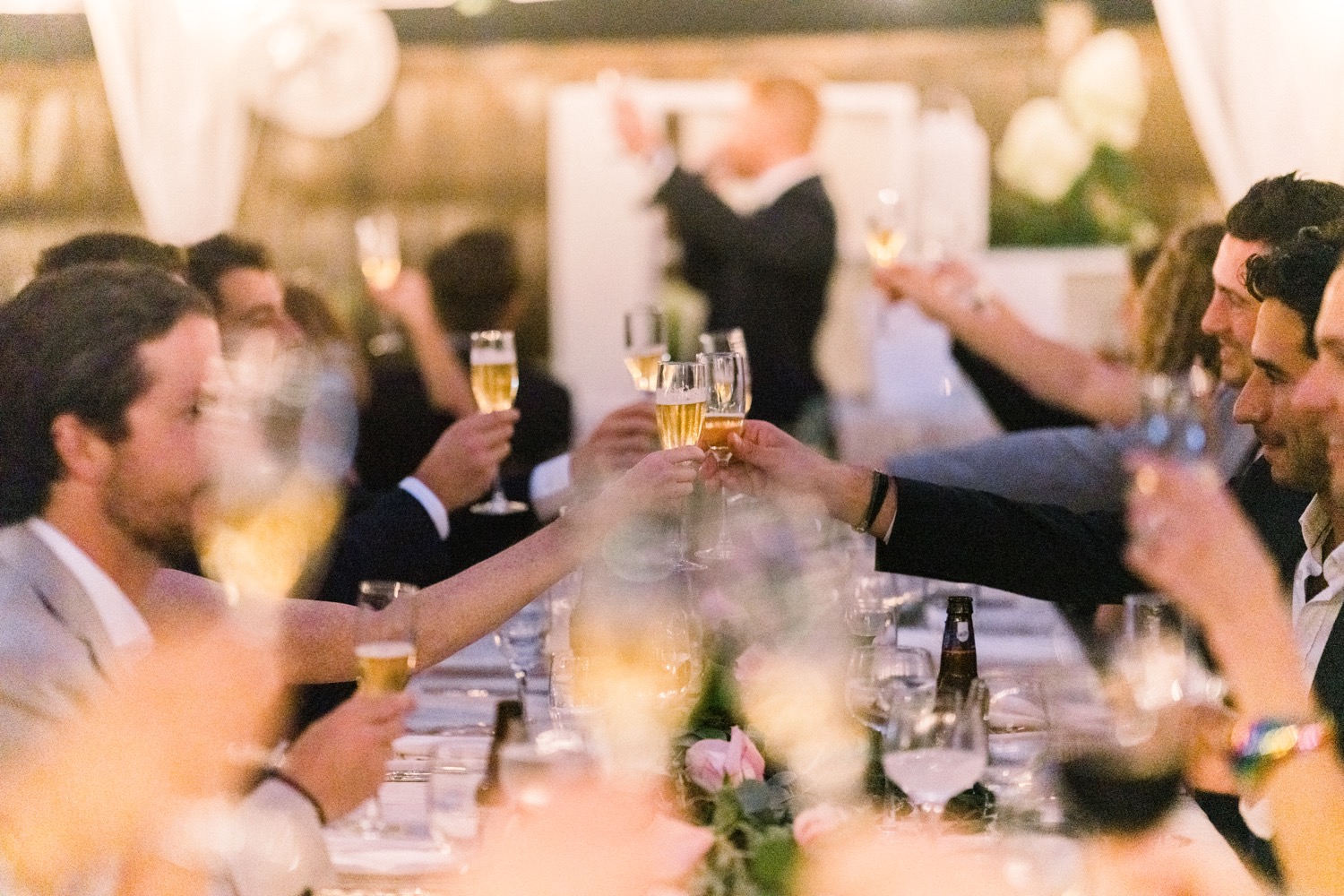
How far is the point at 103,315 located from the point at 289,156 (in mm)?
4886

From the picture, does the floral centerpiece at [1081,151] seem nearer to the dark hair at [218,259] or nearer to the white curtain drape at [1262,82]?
the white curtain drape at [1262,82]

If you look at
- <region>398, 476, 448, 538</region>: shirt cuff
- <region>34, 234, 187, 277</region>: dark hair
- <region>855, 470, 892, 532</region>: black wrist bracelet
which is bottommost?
<region>398, 476, 448, 538</region>: shirt cuff

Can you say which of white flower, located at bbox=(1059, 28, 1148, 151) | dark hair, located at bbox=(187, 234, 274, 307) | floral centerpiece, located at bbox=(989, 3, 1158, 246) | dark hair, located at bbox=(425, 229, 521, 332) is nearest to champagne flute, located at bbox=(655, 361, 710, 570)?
dark hair, located at bbox=(187, 234, 274, 307)

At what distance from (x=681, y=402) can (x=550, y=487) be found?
0.61m

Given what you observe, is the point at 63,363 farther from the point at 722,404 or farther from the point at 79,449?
the point at 722,404

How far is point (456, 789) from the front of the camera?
5.28 feet

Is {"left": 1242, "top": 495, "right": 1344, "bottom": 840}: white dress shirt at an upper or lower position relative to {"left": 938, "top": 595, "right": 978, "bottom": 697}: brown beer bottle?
upper

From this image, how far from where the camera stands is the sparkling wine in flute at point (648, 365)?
8.98ft

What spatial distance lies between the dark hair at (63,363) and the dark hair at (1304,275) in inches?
53.2

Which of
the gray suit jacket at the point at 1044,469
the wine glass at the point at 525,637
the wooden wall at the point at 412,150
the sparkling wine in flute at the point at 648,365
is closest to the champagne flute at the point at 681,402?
the wine glass at the point at 525,637

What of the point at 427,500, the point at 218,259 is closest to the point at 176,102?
the point at 218,259

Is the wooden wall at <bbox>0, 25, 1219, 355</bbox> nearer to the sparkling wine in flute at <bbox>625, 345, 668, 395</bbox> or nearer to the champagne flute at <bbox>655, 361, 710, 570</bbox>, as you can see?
the sparkling wine in flute at <bbox>625, 345, 668, 395</bbox>

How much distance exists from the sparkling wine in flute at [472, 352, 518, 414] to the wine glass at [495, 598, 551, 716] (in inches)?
21.5

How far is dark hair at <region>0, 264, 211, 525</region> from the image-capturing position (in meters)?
1.47
